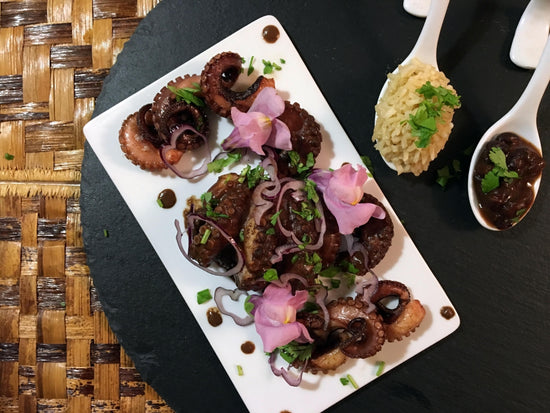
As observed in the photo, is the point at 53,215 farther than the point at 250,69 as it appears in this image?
Yes

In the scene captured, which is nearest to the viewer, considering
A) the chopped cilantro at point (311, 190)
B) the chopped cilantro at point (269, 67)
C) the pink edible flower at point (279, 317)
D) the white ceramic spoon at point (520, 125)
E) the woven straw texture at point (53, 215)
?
the pink edible flower at point (279, 317)

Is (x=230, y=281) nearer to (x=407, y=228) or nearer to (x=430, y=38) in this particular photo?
(x=407, y=228)

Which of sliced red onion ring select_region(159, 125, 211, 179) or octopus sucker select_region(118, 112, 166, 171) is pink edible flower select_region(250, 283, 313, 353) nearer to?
sliced red onion ring select_region(159, 125, 211, 179)

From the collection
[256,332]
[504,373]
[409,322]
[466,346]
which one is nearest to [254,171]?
[256,332]

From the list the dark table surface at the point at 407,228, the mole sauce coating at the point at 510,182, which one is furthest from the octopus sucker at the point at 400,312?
the mole sauce coating at the point at 510,182

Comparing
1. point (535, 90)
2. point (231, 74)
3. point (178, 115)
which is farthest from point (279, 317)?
point (535, 90)

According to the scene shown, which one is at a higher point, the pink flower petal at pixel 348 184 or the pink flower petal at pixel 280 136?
the pink flower petal at pixel 280 136

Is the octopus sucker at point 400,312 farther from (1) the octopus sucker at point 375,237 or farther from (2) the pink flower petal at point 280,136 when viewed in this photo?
(2) the pink flower petal at point 280,136
